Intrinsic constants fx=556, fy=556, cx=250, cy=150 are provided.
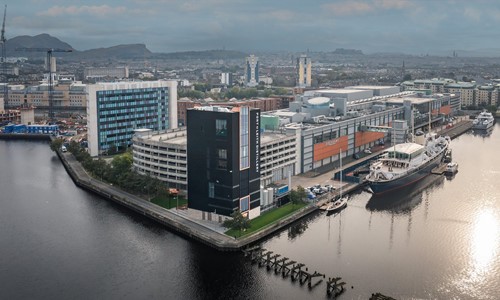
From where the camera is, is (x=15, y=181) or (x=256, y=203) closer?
(x=256, y=203)

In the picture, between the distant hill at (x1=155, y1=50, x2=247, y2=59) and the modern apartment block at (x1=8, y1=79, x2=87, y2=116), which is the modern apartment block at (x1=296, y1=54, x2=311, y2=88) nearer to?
the modern apartment block at (x1=8, y1=79, x2=87, y2=116)

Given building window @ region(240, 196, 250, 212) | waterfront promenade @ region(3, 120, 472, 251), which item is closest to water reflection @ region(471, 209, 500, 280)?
waterfront promenade @ region(3, 120, 472, 251)

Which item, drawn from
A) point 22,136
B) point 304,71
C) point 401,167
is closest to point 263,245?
point 401,167

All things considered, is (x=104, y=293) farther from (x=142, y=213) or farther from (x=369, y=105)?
(x=369, y=105)

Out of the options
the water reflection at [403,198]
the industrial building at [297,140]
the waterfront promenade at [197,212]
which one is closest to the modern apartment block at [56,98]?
the industrial building at [297,140]

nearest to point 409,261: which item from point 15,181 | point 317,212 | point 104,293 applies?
point 317,212

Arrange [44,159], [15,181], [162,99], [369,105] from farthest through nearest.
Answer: [369,105] < [162,99] < [44,159] < [15,181]
